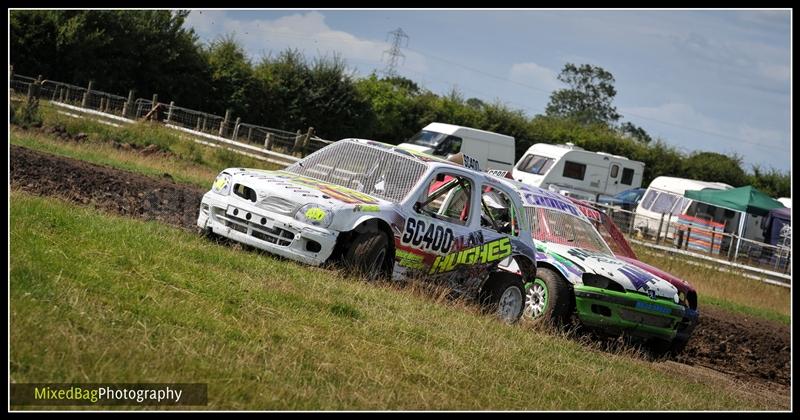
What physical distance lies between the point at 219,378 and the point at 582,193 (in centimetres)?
3410

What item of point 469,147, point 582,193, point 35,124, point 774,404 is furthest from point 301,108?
point 774,404

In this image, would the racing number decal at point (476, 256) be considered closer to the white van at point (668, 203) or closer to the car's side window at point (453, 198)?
the car's side window at point (453, 198)

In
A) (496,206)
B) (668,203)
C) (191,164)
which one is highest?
(668,203)

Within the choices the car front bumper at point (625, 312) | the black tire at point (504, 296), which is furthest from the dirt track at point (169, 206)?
the black tire at point (504, 296)

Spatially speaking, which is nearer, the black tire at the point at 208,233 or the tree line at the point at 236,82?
the black tire at the point at 208,233

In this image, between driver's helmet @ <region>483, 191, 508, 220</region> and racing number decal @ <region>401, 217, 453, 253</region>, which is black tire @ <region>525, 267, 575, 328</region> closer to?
driver's helmet @ <region>483, 191, 508, 220</region>

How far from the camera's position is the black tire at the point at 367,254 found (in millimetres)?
9859

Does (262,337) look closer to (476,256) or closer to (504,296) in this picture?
(476,256)

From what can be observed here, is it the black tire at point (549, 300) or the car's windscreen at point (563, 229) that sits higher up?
the car's windscreen at point (563, 229)

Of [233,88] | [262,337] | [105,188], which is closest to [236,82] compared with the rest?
[233,88]

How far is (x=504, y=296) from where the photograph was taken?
11.3m

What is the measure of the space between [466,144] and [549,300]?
86.4 feet

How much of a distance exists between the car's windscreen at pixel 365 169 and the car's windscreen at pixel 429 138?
25640mm

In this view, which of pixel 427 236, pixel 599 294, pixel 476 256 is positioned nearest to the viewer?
pixel 427 236
